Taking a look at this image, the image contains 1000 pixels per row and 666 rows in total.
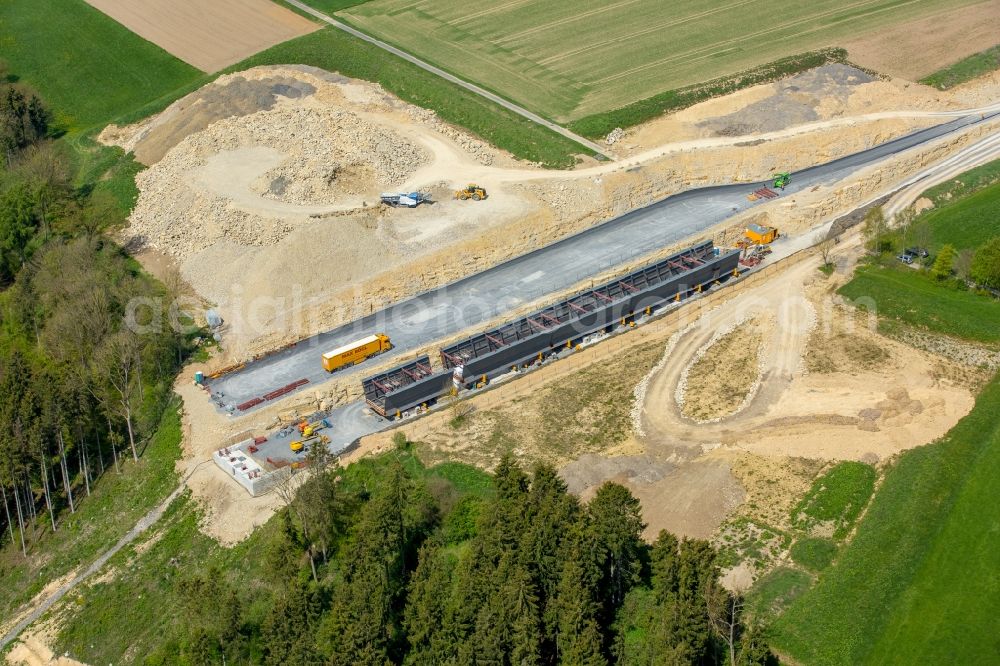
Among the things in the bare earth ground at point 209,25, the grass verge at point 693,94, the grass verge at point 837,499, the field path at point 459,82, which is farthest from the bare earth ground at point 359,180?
the grass verge at point 837,499

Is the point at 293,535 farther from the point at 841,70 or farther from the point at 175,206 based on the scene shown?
the point at 841,70

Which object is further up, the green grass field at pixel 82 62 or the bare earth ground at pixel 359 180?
the bare earth ground at pixel 359 180

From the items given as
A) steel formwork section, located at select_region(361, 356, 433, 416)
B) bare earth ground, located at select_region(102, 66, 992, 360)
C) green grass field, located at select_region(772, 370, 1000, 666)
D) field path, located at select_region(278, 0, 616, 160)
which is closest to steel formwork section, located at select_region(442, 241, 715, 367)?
steel formwork section, located at select_region(361, 356, 433, 416)

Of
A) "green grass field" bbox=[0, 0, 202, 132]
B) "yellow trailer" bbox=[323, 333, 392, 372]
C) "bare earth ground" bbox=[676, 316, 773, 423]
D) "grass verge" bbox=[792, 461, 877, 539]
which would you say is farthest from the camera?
"green grass field" bbox=[0, 0, 202, 132]

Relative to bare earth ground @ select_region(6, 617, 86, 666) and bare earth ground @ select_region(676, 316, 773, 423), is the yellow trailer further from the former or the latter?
bare earth ground @ select_region(6, 617, 86, 666)

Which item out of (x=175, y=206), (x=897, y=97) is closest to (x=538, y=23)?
(x=897, y=97)

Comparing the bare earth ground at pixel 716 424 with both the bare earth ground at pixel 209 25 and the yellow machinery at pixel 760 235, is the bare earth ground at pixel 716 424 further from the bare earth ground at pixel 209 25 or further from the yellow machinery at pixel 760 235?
the bare earth ground at pixel 209 25
